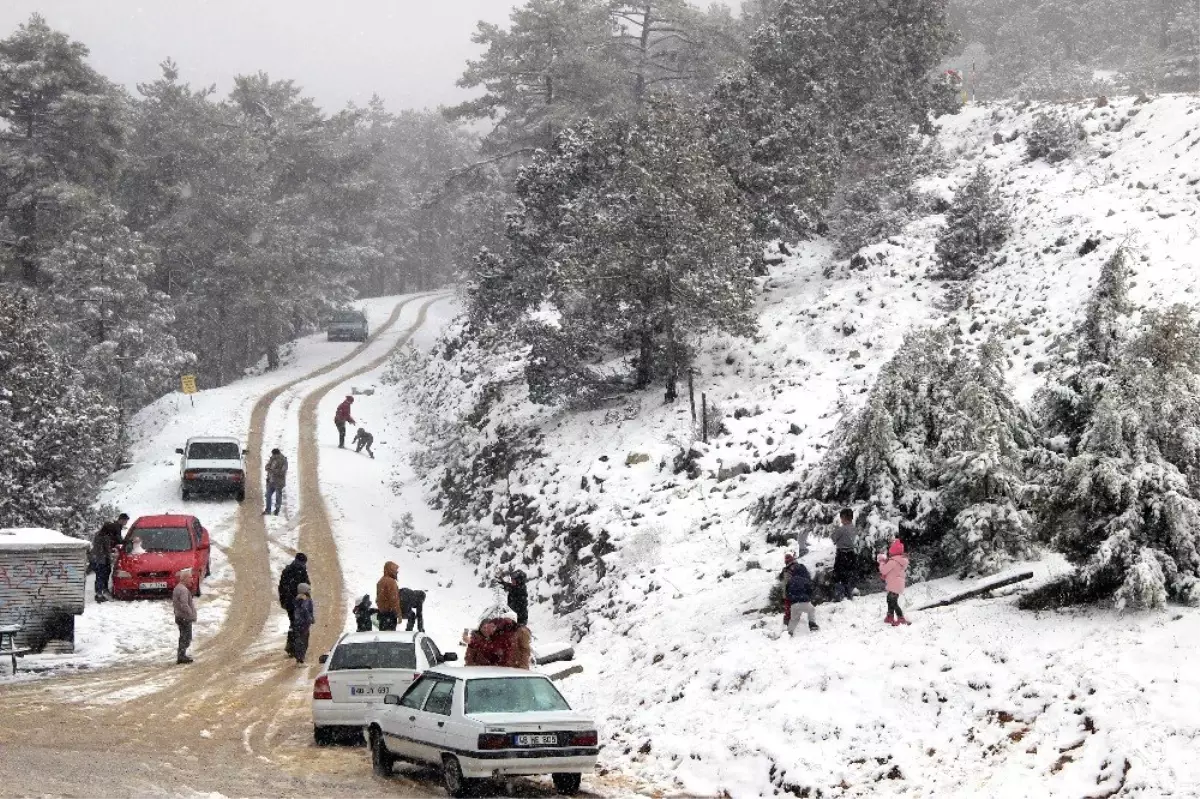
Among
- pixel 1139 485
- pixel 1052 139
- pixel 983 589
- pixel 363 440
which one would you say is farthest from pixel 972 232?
pixel 1139 485

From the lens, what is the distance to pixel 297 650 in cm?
1967

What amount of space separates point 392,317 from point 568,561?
55578mm

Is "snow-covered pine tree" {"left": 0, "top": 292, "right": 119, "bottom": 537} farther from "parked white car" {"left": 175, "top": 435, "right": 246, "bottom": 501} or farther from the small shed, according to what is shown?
the small shed

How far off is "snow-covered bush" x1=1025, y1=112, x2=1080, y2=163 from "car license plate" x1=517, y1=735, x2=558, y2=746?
3112cm

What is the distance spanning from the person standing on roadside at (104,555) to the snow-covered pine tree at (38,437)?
146 inches

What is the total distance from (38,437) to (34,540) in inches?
402

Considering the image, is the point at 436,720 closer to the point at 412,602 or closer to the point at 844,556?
the point at 844,556

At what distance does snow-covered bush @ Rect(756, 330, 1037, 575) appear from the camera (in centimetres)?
1491

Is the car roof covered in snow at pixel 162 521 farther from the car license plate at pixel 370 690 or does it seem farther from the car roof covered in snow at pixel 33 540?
the car license plate at pixel 370 690

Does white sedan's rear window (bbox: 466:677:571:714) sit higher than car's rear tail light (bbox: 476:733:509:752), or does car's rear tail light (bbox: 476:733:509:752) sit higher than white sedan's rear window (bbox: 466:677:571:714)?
white sedan's rear window (bbox: 466:677:571:714)

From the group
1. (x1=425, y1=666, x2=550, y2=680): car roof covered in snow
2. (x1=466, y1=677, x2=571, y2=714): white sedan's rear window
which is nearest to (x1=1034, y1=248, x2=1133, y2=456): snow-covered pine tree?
(x1=466, y1=677, x2=571, y2=714): white sedan's rear window

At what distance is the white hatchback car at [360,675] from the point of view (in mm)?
14172

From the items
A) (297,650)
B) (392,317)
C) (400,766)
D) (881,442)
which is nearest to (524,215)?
(297,650)

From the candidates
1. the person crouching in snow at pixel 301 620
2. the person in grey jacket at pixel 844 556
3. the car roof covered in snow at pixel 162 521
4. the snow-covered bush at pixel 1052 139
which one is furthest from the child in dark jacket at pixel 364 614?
the snow-covered bush at pixel 1052 139
